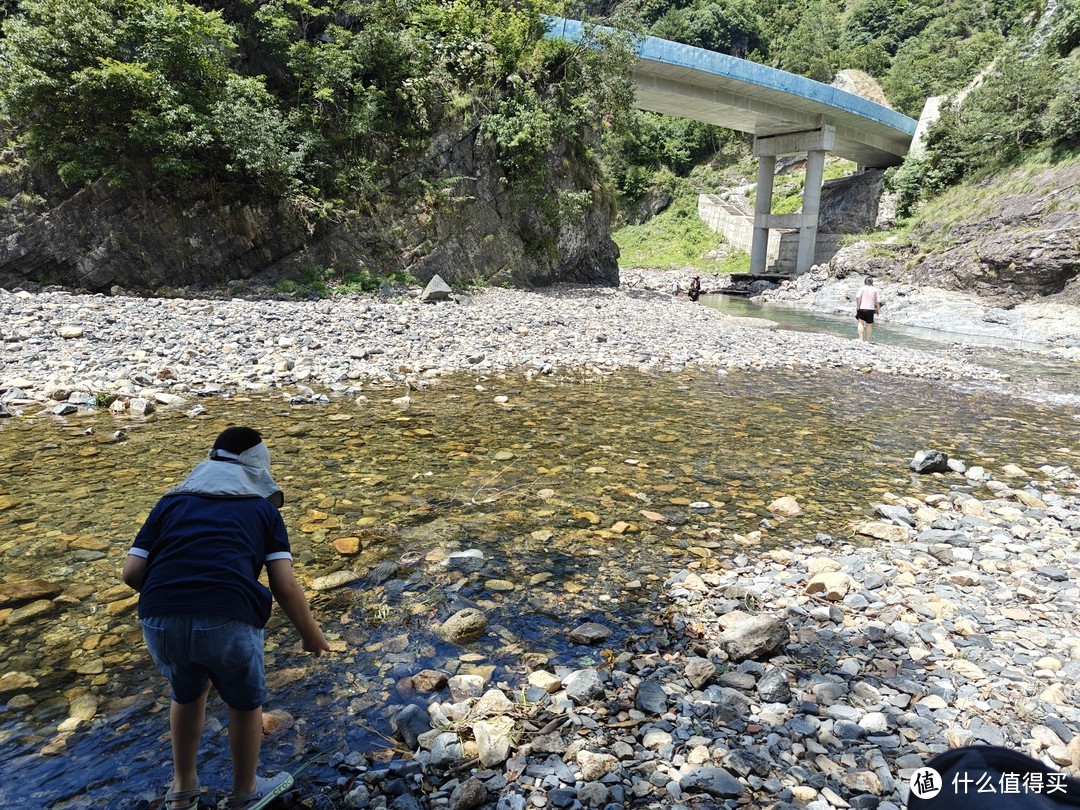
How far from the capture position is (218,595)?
245cm

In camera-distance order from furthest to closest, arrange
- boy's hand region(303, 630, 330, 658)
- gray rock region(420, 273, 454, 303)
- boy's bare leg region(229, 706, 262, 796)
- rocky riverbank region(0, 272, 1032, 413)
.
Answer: gray rock region(420, 273, 454, 303) < rocky riverbank region(0, 272, 1032, 413) < boy's hand region(303, 630, 330, 658) < boy's bare leg region(229, 706, 262, 796)

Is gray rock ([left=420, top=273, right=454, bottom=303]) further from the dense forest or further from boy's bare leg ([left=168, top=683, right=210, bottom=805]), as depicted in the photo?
boy's bare leg ([left=168, top=683, right=210, bottom=805])

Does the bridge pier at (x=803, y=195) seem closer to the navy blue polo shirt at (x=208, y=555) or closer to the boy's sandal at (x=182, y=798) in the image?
the navy blue polo shirt at (x=208, y=555)

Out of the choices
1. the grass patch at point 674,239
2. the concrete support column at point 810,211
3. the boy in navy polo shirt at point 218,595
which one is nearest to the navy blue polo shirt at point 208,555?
the boy in navy polo shirt at point 218,595

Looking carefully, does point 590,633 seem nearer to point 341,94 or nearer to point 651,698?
point 651,698

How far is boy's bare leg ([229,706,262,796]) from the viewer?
8.70ft

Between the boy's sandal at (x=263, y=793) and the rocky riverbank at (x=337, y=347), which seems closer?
the boy's sandal at (x=263, y=793)

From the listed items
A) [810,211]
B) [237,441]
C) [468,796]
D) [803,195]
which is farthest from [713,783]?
[803,195]

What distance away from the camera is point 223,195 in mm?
19188

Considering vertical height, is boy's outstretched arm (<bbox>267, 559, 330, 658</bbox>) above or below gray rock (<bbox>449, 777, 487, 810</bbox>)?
above

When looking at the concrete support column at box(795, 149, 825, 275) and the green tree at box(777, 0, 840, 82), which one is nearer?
the concrete support column at box(795, 149, 825, 275)

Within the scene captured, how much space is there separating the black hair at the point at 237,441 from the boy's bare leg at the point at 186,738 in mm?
1046

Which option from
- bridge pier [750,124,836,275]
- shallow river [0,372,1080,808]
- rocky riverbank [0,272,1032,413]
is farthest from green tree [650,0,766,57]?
shallow river [0,372,1080,808]

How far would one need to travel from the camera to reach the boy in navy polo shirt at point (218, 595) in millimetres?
2451
